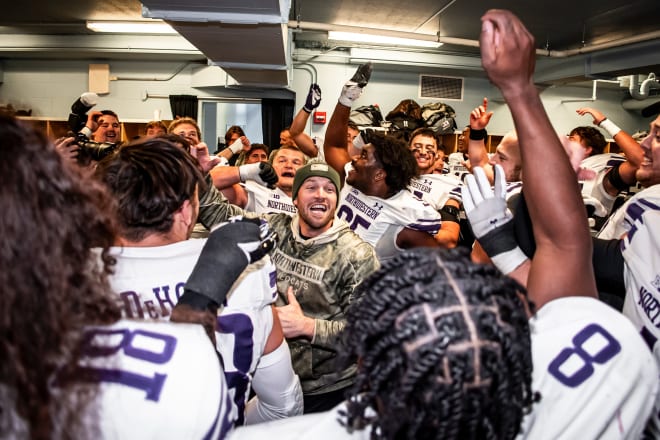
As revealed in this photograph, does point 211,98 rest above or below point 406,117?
above

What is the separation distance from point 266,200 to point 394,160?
1.08 meters

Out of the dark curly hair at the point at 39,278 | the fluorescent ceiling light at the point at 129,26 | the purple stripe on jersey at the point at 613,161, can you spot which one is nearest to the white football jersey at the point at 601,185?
the purple stripe on jersey at the point at 613,161

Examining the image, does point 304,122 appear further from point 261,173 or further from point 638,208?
point 638,208

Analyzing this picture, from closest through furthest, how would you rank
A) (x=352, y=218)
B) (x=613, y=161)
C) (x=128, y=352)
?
(x=128, y=352) < (x=352, y=218) < (x=613, y=161)

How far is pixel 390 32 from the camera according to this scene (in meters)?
6.96

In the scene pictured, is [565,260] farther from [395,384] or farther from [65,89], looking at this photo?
[65,89]

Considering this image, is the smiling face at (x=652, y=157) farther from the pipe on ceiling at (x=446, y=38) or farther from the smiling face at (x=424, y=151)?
the pipe on ceiling at (x=446, y=38)

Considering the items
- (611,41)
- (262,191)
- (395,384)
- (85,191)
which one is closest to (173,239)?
(85,191)

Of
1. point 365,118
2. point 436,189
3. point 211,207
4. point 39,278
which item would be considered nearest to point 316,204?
point 211,207

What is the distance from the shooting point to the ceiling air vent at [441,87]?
9.53 meters

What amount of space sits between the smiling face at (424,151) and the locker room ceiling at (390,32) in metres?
1.64

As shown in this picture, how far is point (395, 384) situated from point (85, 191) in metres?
0.62

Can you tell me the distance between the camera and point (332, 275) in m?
2.15

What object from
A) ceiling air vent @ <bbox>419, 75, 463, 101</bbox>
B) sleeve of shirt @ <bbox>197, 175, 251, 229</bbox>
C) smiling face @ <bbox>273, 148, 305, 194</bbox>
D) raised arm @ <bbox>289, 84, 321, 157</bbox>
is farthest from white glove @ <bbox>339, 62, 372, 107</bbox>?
ceiling air vent @ <bbox>419, 75, 463, 101</bbox>
